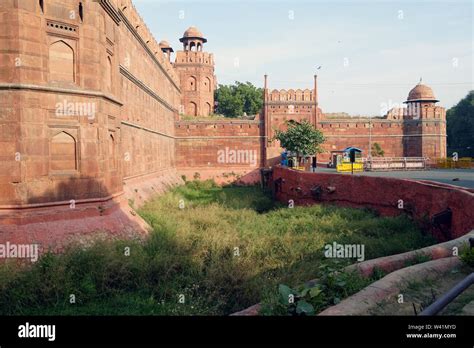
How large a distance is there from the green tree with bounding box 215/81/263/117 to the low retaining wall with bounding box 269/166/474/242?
32592 mm

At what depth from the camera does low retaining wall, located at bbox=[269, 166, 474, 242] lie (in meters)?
8.46

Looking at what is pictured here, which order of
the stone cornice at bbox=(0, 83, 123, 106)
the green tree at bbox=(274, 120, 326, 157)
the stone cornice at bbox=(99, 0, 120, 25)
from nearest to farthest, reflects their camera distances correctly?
1. the stone cornice at bbox=(0, 83, 123, 106)
2. the stone cornice at bbox=(99, 0, 120, 25)
3. the green tree at bbox=(274, 120, 326, 157)

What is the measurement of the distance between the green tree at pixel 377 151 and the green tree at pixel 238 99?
24225 mm

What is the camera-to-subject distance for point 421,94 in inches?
1261

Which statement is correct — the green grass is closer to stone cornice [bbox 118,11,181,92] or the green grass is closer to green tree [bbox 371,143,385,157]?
stone cornice [bbox 118,11,181,92]

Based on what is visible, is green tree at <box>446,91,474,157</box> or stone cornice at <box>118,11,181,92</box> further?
green tree at <box>446,91,474,157</box>

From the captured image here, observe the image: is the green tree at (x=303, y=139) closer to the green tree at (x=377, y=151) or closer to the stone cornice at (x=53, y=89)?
the green tree at (x=377, y=151)

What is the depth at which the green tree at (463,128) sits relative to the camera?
3600cm

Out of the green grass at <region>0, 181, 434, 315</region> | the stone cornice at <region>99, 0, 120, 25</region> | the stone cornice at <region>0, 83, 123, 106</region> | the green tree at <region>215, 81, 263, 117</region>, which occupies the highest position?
the green tree at <region>215, 81, 263, 117</region>

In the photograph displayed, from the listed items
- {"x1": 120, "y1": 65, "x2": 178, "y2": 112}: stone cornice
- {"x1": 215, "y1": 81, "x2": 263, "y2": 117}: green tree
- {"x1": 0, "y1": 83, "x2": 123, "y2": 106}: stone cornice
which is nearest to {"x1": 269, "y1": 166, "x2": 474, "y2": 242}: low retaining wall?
{"x1": 120, "y1": 65, "x2": 178, "y2": 112}: stone cornice

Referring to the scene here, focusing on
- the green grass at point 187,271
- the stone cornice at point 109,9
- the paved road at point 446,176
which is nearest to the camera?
the green grass at point 187,271

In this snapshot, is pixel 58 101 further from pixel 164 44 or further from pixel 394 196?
pixel 164 44

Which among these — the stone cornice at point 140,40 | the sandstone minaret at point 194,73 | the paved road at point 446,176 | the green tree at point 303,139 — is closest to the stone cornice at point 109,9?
the stone cornice at point 140,40
